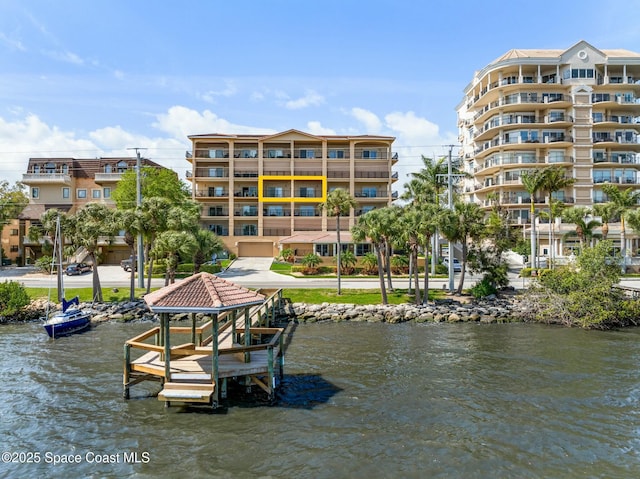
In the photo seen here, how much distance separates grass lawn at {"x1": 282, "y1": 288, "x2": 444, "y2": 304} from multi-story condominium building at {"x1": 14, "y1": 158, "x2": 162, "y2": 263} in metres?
47.7

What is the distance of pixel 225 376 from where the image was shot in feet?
53.4

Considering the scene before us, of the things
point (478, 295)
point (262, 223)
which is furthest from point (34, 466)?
point (262, 223)

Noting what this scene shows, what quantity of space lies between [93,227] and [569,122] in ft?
233

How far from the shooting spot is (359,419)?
15.3 m

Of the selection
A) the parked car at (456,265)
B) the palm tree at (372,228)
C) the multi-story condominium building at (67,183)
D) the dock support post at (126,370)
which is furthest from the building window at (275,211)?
the dock support post at (126,370)

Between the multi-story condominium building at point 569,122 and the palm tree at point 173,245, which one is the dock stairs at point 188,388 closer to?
the palm tree at point 173,245

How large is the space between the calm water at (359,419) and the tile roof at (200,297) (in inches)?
156

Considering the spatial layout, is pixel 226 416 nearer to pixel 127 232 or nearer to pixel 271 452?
pixel 271 452

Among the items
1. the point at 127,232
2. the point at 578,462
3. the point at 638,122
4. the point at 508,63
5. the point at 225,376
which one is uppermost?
the point at 508,63

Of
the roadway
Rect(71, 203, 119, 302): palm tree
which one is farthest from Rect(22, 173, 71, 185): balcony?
Rect(71, 203, 119, 302): palm tree

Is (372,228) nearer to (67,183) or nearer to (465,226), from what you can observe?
(465,226)

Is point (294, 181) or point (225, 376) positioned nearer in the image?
point (225, 376)

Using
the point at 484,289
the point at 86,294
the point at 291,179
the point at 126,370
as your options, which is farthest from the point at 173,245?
the point at 291,179

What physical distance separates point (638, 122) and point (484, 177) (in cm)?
2532
